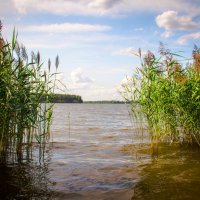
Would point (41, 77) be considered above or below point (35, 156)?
above

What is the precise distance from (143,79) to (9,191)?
4744 mm

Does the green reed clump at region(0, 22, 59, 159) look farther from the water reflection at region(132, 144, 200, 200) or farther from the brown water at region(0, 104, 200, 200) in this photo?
the water reflection at region(132, 144, 200, 200)

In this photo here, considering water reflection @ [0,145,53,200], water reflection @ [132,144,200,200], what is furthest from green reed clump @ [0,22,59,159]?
water reflection @ [132,144,200,200]

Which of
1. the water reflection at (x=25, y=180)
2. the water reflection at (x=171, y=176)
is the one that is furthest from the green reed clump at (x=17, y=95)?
the water reflection at (x=171, y=176)

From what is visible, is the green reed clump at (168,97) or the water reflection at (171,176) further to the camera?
the green reed clump at (168,97)

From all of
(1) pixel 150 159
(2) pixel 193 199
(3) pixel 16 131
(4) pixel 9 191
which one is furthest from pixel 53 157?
(2) pixel 193 199

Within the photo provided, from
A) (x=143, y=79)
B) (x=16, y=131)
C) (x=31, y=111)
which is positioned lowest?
(x=16, y=131)

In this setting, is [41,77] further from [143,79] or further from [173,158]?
[173,158]

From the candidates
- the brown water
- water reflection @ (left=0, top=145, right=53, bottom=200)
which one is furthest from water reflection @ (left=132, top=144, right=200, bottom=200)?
water reflection @ (left=0, top=145, right=53, bottom=200)

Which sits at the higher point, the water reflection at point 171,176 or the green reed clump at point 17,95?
the green reed clump at point 17,95

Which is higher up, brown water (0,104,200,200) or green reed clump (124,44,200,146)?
green reed clump (124,44,200,146)

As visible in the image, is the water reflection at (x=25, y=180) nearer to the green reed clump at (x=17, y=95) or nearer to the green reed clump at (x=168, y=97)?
the green reed clump at (x=17, y=95)

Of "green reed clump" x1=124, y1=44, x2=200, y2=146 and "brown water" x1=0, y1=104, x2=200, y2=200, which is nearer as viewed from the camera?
"brown water" x1=0, y1=104, x2=200, y2=200

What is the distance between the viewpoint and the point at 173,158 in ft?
28.1
